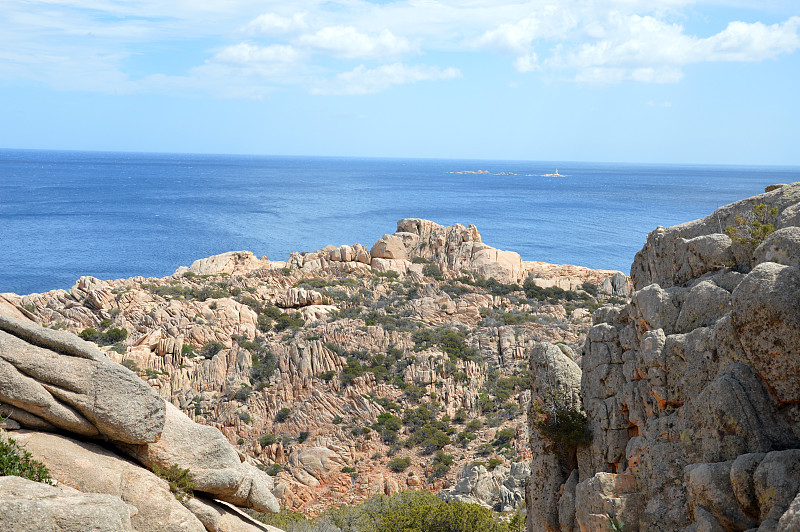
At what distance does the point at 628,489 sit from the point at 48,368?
12590 millimetres

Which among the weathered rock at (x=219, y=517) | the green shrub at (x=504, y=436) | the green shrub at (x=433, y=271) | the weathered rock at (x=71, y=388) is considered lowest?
the green shrub at (x=504, y=436)

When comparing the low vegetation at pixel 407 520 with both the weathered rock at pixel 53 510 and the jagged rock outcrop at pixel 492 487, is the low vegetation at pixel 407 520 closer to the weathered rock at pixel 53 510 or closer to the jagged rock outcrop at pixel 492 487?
the jagged rock outcrop at pixel 492 487

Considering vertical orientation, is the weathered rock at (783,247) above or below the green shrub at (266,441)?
above

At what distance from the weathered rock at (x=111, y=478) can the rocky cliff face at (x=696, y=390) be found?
8.97m

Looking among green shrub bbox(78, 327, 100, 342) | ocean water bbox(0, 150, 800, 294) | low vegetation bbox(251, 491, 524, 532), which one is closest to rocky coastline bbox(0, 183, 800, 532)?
green shrub bbox(78, 327, 100, 342)

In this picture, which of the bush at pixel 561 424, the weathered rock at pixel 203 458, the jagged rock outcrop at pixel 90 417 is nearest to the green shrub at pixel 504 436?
the bush at pixel 561 424

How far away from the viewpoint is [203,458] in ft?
48.4

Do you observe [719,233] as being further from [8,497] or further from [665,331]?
[8,497]

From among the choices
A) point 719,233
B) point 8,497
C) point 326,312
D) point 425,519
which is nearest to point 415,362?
point 326,312

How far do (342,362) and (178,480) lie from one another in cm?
2499

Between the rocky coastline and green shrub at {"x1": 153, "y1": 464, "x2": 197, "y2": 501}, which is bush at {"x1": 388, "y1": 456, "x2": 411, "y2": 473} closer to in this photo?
the rocky coastline

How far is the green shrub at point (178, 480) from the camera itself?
13969 millimetres

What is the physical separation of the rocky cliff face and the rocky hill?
136 inches

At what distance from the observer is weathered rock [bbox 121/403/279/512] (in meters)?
14.2
